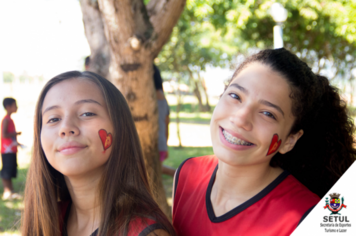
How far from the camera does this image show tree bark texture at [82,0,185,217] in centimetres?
286

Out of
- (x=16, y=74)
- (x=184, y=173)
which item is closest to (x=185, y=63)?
(x=184, y=173)

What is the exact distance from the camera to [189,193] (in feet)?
6.42

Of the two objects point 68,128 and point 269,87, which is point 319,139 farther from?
point 68,128

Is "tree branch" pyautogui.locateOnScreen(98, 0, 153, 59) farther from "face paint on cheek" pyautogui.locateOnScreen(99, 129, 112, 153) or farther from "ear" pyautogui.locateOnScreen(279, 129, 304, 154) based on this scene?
"ear" pyautogui.locateOnScreen(279, 129, 304, 154)

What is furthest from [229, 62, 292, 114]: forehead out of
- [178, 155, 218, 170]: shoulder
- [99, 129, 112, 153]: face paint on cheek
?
[99, 129, 112, 153]: face paint on cheek

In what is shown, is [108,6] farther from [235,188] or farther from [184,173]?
[235,188]

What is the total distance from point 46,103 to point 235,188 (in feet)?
3.71

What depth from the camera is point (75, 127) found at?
166 centimetres

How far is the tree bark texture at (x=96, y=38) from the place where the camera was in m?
3.19

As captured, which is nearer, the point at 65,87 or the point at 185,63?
the point at 65,87

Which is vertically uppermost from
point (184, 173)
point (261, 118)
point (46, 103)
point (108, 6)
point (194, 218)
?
point (108, 6)

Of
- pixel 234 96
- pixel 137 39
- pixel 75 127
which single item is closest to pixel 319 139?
pixel 234 96

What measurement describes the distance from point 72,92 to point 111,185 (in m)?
0.54

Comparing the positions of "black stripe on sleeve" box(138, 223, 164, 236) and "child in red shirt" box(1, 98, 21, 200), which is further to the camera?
"child in red shirt" box(1, 98, 21, 200)
